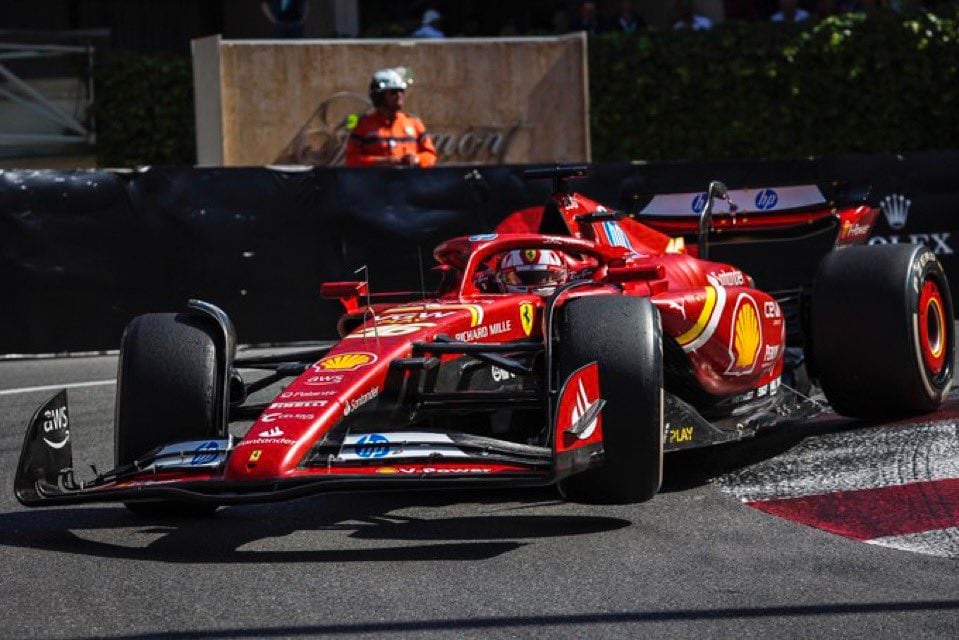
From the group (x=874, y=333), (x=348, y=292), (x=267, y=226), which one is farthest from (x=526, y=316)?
(x=267, y=226)

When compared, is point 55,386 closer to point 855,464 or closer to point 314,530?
point 314,530

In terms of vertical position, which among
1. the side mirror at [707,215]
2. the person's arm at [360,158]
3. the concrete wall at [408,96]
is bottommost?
the side mirror at [707,215]

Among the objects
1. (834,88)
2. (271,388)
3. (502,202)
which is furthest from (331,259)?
(834,88)

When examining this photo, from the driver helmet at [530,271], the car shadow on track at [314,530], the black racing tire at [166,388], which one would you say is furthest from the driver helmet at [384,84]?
the black racing tire at [166,388]

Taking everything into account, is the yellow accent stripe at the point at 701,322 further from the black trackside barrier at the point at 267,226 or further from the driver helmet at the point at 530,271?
the black trackside barrier at the point at 267,226

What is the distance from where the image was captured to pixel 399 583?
201 inches

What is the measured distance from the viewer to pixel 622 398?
570 centimetres

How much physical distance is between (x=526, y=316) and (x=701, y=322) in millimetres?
831

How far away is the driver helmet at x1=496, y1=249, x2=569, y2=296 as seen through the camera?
7223 mm

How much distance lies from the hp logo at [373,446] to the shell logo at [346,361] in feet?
1.64

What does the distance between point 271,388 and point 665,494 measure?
4165 millimetres

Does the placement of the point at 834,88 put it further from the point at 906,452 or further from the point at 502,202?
the point at 906,452

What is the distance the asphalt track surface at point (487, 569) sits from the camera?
462 cm

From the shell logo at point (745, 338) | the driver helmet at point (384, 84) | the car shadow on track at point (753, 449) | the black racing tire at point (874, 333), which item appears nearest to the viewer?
the car shadow on track at point (753, 449)
